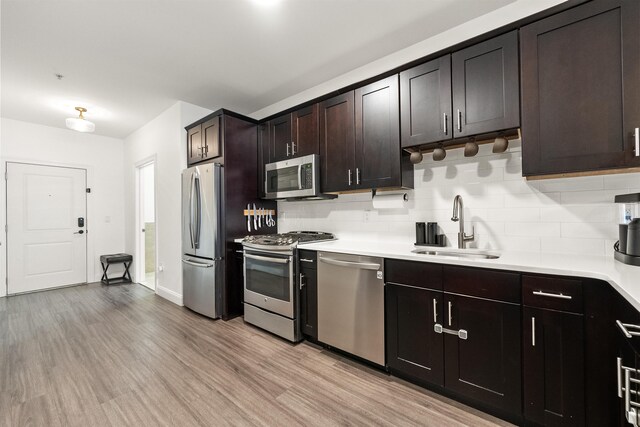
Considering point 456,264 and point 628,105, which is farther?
point 456,264

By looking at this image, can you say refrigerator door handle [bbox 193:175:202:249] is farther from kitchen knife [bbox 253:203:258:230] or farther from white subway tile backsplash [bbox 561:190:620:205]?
white subway tile backsplash [bbox 561:190:620:205]

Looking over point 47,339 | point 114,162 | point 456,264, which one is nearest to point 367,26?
point 456,264

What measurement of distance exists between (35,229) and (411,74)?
6.04 meters

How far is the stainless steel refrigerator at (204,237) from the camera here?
10.4ft

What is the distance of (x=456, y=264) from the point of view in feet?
5.58

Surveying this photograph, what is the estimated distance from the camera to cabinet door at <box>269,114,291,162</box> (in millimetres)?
3178

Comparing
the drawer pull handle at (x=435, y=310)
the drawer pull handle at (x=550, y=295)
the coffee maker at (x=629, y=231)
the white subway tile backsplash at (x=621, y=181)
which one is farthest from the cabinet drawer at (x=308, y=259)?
the white subway tile backsplash at (x=621, y=181)

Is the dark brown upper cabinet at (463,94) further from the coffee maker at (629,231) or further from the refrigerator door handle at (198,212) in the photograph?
the refrigerator door handle at (198,212)

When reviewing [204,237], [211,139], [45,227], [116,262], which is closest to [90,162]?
[45,227]

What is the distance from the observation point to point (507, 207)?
2066mm

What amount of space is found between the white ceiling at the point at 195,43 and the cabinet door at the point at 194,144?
45 centimetres

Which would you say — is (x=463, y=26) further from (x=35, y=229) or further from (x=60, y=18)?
(x=35, y=229)

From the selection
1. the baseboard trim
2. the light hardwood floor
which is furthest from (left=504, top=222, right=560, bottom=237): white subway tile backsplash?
the baseboard trim

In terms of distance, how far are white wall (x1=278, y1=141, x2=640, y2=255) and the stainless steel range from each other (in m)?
0.83
